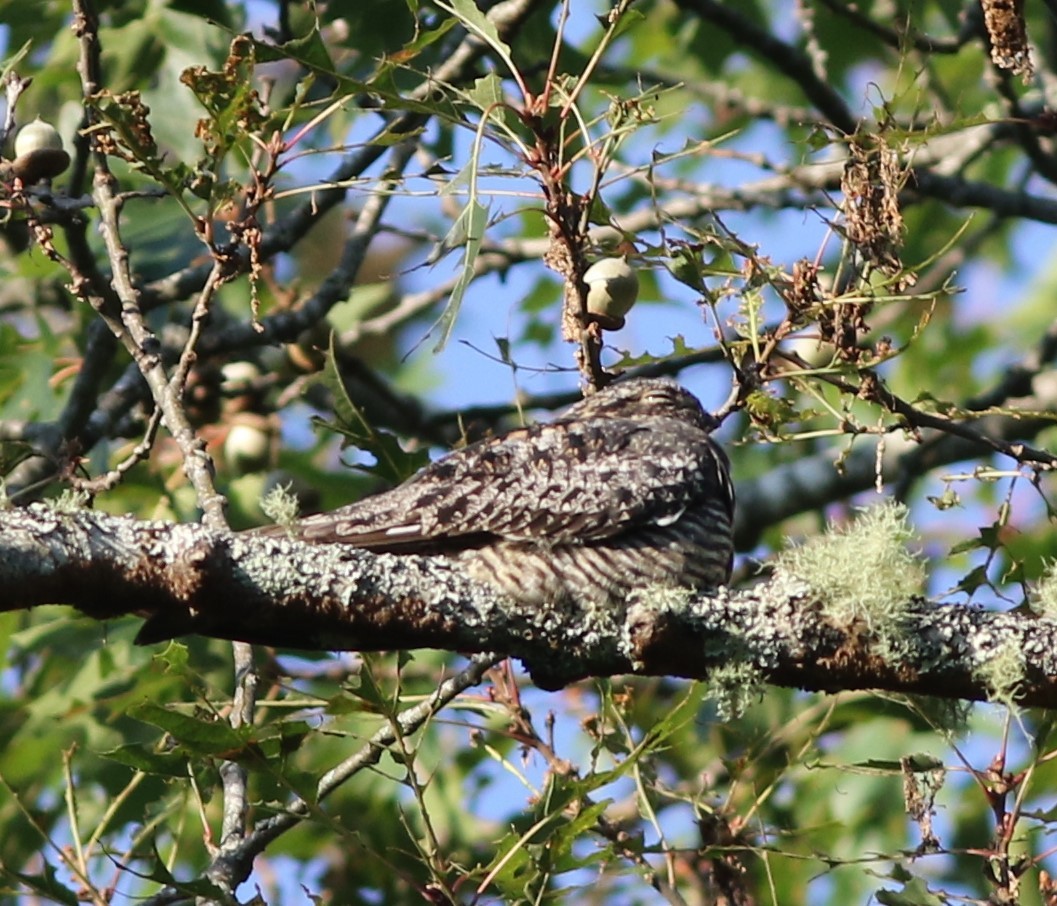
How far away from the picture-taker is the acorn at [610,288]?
3.77m

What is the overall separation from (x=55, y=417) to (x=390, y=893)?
90.5 inches

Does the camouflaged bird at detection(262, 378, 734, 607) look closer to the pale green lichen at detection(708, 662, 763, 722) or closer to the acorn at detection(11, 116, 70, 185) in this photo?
the pale green lichen at detection(708, 662, 763, 722)

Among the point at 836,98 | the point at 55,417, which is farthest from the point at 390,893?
the point at 836,98

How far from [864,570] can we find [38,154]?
2.05 meters

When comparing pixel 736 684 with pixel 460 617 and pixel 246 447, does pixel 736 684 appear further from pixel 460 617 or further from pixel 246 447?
pixel 246 447

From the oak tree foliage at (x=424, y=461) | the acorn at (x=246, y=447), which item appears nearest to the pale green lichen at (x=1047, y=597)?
the oak tree foliage at (x=424, y=461)

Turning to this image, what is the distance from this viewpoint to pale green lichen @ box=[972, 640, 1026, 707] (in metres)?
3.15

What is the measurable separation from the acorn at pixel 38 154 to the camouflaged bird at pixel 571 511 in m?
→ 0.97

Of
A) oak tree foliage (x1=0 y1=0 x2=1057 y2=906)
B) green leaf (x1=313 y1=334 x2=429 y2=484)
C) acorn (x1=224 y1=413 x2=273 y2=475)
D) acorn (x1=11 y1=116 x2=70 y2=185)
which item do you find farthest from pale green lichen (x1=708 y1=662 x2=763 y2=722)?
acorn (x1=224 y1=413 x2=273 y2=475)

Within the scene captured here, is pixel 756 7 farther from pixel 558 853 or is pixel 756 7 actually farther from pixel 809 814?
pixel 558 853

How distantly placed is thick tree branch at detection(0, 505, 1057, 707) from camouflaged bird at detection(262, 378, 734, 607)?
0.38 metres

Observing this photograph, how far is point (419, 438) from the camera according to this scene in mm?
6762

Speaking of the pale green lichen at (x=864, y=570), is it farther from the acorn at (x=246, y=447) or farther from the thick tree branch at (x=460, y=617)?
the acorn at (x=246, y=447)

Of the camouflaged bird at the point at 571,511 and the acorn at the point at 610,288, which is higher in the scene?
the acorn at the point at 610,288
